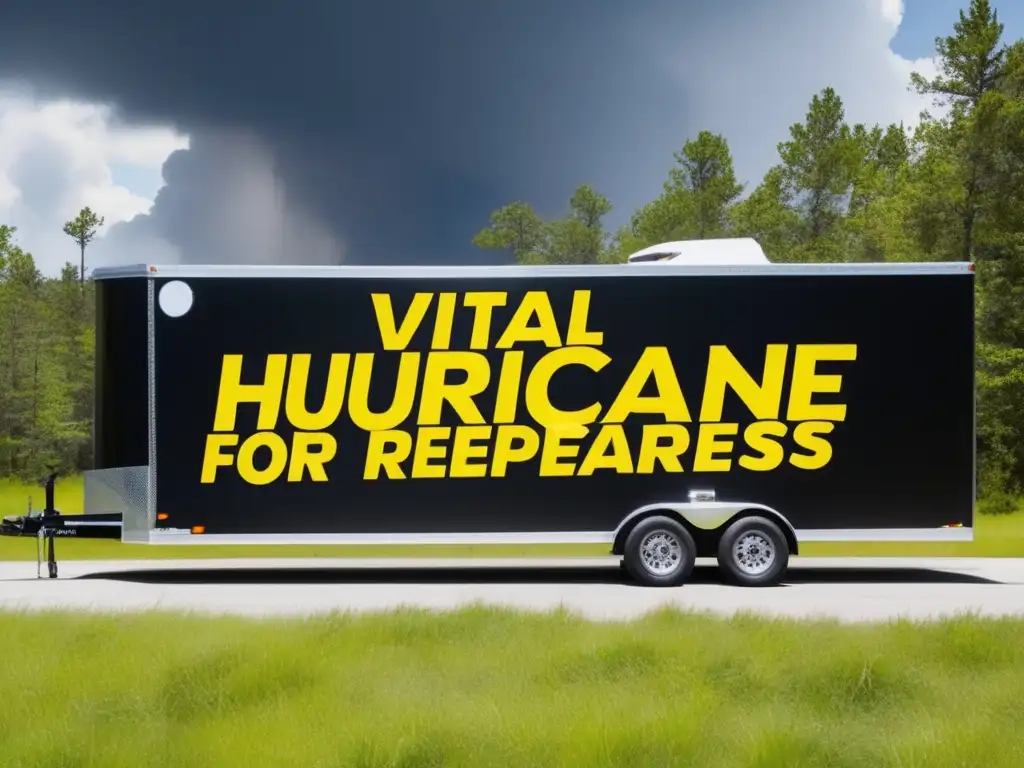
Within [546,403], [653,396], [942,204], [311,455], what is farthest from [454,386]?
[942,204]

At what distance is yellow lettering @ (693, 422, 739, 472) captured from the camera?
1379 centimetres

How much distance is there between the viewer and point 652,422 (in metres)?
13.8

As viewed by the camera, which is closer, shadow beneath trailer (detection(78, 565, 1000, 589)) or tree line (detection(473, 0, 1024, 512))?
shadow beneath trailer (detection(78, 565, 1000, 589))

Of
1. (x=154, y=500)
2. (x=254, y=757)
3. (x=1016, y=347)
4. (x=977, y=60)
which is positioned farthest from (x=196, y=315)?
(x=977, y=60)

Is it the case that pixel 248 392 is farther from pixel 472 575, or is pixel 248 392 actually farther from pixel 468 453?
pixel 472 575

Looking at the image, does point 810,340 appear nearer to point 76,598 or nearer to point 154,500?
point 154,500

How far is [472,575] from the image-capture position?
623 inches

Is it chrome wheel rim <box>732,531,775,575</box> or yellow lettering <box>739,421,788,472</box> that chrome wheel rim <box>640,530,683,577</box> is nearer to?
chrome wheel rim <box>732,531,775,575</box>

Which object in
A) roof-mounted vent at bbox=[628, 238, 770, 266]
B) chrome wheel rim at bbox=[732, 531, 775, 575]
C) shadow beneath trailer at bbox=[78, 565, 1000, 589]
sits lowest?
shadow beneath trailer at bbox=[78, 565, 1000, 589]

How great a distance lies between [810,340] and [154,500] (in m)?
7.81

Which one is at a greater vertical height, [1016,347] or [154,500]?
[1016,347]

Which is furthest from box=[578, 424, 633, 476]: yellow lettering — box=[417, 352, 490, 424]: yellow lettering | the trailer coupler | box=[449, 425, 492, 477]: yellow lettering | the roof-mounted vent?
the trailer coupler

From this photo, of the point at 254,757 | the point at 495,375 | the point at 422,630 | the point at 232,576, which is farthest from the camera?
the point at 232,576

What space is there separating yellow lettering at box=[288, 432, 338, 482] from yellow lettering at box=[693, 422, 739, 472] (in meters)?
4.19
